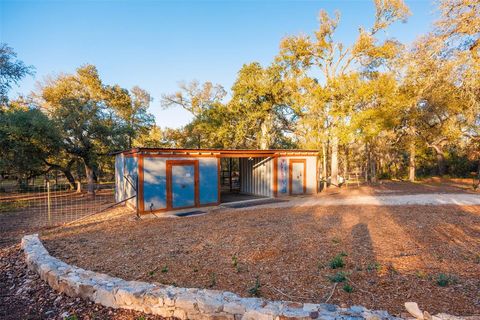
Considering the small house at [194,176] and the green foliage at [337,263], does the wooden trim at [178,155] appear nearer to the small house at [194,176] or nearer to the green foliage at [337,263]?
the small house at [194,176]

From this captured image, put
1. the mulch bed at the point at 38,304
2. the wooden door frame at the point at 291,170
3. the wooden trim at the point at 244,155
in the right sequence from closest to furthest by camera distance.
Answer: the mulch bed at the point at 38,304
the wooden trim at the point at 244,155
the wooden door frame at the point at 291,170

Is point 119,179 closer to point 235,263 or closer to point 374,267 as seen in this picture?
point 235,263

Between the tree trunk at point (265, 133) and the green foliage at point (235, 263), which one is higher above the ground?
the tree trunk at point (265, 133)

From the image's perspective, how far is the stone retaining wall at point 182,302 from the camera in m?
2.93

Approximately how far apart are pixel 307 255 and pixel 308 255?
19 mm

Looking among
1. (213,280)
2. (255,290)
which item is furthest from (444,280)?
(213,280)

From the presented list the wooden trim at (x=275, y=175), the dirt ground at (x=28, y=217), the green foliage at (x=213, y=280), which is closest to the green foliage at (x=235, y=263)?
the green foliage at (x=213, y=280)

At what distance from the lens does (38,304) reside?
152 inches

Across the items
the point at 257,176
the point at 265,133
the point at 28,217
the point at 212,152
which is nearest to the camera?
the point at 28,217

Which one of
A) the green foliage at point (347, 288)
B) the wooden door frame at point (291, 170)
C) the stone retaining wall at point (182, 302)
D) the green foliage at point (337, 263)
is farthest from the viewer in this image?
the wooden door frame at point (291, 170)

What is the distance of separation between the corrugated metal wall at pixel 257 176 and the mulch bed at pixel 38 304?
37.7 feet

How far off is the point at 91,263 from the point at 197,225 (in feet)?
11.1

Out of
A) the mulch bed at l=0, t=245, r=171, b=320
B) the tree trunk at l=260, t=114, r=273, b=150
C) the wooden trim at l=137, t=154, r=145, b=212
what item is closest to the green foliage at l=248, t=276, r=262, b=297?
the mulch bed at l=0, t=245, r=171, b=320

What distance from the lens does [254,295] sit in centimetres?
358
